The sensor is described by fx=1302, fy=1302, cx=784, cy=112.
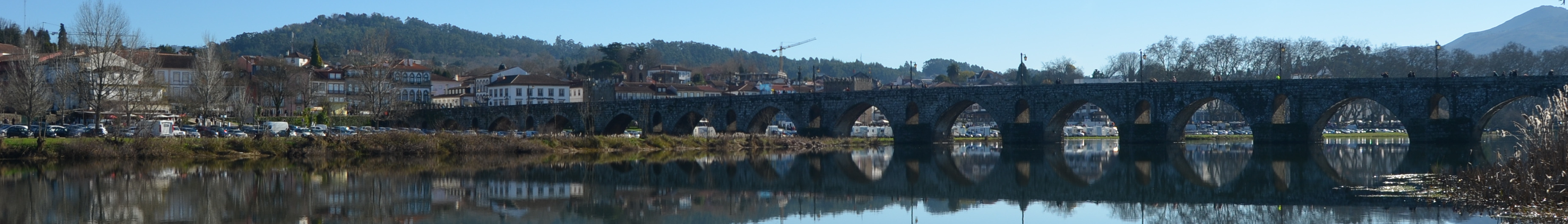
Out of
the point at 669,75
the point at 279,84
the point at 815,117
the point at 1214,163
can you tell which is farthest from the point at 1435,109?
the point at 669,75

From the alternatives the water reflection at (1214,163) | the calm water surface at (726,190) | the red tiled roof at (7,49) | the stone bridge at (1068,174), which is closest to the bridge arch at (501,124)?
the red tiled roof at (7,49)

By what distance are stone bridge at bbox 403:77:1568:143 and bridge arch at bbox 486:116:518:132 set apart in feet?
12.8

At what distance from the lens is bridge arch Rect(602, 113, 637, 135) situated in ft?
201

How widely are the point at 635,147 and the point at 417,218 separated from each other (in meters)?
26.0

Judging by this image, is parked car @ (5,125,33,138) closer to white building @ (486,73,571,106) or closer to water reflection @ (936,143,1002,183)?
water reflection @ (936,143,1002,183)

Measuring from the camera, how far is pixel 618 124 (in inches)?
2462

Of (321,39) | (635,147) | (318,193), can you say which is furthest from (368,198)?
(321,39)

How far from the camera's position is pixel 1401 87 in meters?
40.8

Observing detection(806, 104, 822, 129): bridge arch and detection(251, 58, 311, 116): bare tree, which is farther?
detection(251, 58, 311, 116): bare tree

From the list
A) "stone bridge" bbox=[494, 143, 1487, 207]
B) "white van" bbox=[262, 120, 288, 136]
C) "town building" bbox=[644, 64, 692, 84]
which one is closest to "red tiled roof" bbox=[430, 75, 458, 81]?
"town building" bbox=[644, 64, 692, 84]

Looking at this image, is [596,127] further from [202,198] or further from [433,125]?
[202,198]

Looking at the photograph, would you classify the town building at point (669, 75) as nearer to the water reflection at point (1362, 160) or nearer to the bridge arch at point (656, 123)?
the bridge arch at point (656, 123)

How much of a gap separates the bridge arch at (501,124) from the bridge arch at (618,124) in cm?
569

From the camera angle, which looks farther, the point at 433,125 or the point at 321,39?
the point at 321,39
